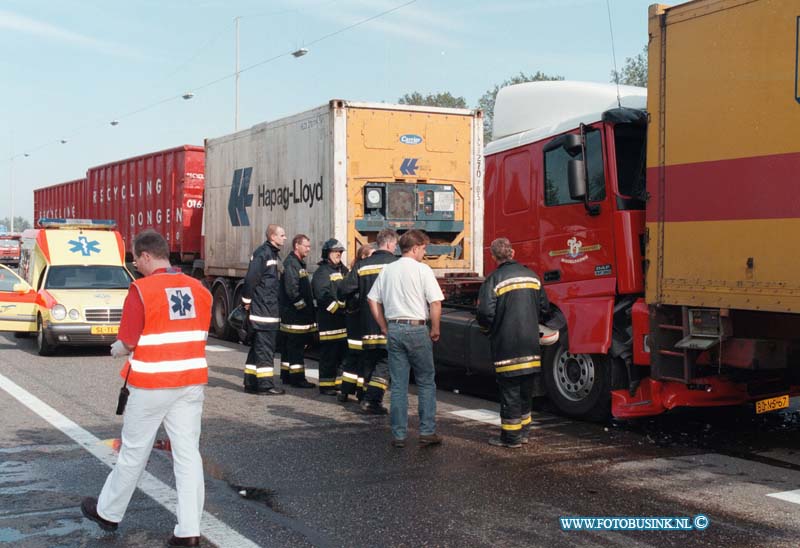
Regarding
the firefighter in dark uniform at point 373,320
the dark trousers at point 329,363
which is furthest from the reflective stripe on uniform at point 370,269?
the dark trousers at point 329,363

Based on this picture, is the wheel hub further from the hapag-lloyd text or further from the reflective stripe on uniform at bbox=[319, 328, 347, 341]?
the hapag-lloyd text

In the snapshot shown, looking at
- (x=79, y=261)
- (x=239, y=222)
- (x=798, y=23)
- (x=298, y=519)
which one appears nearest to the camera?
(x=298, y=519)

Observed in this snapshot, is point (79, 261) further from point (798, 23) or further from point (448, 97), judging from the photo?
point (448, 97)

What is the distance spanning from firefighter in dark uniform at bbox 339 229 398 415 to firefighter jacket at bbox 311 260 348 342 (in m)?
0.71

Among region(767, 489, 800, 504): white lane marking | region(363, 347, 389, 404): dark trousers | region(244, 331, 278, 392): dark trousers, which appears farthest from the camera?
region(244, 331, 278, 392): dark trousers

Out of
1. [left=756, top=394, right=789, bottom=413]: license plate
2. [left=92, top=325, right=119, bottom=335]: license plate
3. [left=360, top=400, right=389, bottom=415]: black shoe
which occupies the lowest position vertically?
[left=360, top=400, right=389, bottom=415]: black shoe

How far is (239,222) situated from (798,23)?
1048 cm

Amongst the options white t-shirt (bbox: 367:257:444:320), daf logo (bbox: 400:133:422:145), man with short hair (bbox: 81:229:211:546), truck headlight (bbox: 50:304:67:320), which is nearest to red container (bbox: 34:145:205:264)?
truck headlight (bbox: 50:304:67:320)

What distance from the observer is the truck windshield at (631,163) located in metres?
7.65

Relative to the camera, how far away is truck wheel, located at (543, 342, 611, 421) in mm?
7848

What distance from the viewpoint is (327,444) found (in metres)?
7.04

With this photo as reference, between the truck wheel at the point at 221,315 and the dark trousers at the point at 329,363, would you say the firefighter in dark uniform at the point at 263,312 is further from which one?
the truck wheel at the point at 221,315

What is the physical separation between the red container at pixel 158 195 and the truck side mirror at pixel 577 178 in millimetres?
11141

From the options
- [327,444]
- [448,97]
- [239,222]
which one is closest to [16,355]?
[239,222]
